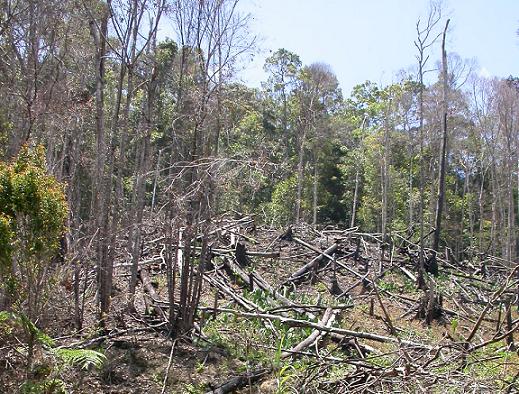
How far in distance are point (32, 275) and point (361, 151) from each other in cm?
2815

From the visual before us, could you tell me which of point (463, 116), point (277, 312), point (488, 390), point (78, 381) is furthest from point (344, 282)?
point (463, 116)

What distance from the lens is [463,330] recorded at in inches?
475

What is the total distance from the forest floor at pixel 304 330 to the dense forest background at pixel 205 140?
684 millimetres

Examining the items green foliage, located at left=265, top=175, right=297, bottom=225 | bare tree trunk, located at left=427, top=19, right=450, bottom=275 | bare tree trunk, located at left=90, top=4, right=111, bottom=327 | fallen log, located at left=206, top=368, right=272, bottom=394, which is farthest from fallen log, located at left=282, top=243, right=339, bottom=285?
green foliage, located at left=265, top=175, right=297, bottom=225

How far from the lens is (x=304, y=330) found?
30.8 feet

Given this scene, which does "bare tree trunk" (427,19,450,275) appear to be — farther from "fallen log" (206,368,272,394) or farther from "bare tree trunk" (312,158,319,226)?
"bare tree trunk" (312,158,319,226)

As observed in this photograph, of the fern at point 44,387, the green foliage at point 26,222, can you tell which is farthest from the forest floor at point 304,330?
the green foliage at point 26,222

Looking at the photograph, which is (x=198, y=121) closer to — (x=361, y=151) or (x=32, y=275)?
(x=32, y=275)

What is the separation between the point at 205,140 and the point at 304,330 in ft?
11.7

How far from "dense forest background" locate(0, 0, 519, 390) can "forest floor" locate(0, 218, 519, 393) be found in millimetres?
684

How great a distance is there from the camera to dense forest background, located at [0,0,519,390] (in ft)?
31.9

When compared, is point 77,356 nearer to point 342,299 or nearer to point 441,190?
point 342,299

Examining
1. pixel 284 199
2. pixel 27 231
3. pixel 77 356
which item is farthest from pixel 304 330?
pixel 284 199

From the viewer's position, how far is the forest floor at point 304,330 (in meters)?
5.79
